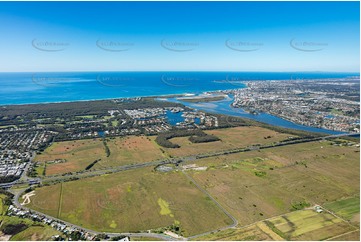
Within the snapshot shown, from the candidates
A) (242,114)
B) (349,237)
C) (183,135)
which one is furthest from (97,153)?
(242,114)

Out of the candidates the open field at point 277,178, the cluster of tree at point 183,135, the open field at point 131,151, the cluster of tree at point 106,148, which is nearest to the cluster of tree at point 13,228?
the open field at point 131,151

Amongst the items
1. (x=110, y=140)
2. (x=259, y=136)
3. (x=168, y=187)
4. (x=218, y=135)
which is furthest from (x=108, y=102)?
(x=168, y=187)

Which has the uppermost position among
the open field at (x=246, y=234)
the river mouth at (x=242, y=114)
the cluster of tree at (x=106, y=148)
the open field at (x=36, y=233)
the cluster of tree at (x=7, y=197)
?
the river mouth at (x=242, y=114)

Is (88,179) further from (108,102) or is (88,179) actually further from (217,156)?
(108,102)

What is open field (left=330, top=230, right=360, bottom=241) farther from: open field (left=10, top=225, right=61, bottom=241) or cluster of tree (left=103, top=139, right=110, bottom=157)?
cluster of tree (left=103, top=139, right=110, bottom=157)

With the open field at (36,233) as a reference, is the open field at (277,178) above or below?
above

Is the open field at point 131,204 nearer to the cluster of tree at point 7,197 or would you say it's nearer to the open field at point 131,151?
the cluster of tree at point 7,197

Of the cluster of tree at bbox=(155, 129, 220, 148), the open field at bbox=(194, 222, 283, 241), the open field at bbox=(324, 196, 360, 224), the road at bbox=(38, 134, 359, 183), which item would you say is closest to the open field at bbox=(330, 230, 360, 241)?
the open field at bbox=(324, 196, 360, 224)

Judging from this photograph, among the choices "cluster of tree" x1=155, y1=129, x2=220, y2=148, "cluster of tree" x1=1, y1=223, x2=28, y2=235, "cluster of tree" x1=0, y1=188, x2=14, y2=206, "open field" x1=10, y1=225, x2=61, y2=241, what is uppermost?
"cluster of tree" x1=155, y1=129, x2=220, y2=148
